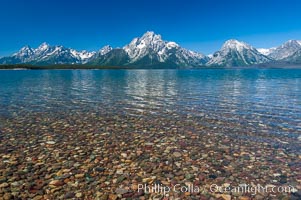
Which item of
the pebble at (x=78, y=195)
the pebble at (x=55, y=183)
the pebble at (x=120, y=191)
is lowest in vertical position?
the pebble at (x=120, y=191)

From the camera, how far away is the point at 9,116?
971 inches

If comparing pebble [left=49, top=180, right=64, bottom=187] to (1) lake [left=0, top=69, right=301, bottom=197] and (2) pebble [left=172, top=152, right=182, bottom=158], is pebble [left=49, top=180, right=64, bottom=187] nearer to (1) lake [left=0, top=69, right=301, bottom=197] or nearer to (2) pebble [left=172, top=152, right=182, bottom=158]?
(1) lake [left=0, top=69, right=301, bottom=197]

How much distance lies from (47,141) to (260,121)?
60.4 feet

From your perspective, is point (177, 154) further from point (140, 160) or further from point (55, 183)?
point (55, 183)

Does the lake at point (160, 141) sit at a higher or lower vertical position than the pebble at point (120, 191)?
higher

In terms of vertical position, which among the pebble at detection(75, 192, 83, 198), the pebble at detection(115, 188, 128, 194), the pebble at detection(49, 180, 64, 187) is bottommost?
the pebble at detection(115, 188, 128, 194)

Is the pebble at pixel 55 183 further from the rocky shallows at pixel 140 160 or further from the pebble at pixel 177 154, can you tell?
the pebble at pixel 177 154

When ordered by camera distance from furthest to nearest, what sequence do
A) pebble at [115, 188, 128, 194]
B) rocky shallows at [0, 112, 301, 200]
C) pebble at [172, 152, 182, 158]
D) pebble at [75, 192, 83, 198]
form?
pebble at [172, 152, 182, 158], rocky shallows at [0, 112, 301, 200], pebble at [115, 188, 128, 194], pebble at [75, 192, 83, 198]

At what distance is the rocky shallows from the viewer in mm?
9883

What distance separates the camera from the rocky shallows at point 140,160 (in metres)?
9.88

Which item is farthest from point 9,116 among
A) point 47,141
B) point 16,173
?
point 16,173

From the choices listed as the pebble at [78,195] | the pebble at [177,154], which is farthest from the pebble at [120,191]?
the pebble at [177,154]

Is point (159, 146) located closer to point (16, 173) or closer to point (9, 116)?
point (16, 173)

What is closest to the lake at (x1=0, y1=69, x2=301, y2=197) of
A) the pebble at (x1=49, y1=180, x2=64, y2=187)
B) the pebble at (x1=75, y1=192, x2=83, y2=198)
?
the pebble at (x1=49, y1=180, x2=64, y2=187)
